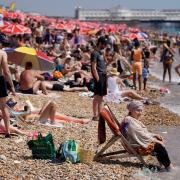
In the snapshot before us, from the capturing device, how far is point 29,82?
1145 cm

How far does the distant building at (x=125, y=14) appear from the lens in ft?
429

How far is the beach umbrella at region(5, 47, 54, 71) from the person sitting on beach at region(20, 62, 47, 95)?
336 mm

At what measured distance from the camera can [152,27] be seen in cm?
13362

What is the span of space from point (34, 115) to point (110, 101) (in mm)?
3696

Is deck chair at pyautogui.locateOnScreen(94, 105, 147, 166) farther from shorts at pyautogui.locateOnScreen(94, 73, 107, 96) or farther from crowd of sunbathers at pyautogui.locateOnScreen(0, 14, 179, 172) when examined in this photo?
shorts at pyautogui.locateOnScreen(94, 73, 107, 96)

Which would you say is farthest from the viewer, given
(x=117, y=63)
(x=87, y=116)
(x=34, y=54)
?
(x=117, y=63)

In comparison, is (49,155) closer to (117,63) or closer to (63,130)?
(63,130)

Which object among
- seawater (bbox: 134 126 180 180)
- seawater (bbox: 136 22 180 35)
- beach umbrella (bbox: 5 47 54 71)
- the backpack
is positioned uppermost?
beach umbrella (bbox: 5 47 54 71)

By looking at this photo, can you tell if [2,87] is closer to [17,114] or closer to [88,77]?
[17,114]

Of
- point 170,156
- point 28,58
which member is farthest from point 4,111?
point 28,58

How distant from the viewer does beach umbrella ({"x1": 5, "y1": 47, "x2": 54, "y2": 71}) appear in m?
11.8

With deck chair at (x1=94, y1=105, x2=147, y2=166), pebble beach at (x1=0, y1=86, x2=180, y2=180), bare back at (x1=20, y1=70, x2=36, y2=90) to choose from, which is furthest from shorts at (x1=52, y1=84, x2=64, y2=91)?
deck chair at (x1=94, y1=105, x2=147, y2=166)

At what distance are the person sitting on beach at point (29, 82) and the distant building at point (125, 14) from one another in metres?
116

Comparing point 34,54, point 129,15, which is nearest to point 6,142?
point 34,54
